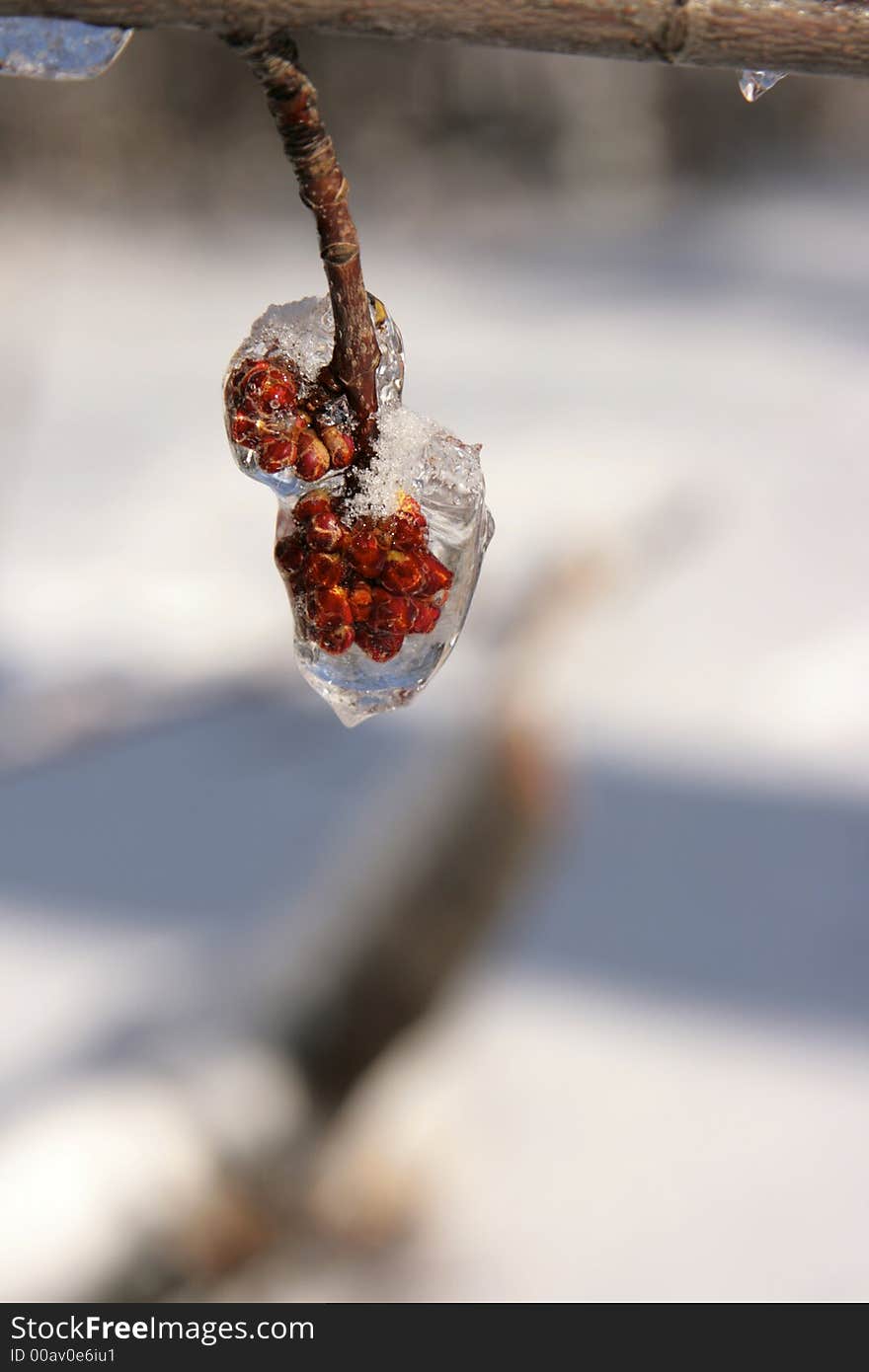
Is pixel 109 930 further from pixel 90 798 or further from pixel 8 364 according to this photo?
pixel 8 364

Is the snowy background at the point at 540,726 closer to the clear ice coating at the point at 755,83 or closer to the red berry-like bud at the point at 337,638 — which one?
the red berry-like bud at the point at 337,638

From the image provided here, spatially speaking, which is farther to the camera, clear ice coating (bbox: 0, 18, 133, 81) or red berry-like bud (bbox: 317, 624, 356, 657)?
red berry-like bud (bbox: 317, 624, 356, 657)

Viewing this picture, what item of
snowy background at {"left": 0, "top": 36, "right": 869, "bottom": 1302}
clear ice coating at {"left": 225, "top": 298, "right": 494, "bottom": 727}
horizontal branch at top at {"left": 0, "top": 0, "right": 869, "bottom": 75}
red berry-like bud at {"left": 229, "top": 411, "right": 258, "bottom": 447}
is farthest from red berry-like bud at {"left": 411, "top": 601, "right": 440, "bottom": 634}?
snowy background at {"left": 0, "top": 36, "right": 869, "bottom": 1302}

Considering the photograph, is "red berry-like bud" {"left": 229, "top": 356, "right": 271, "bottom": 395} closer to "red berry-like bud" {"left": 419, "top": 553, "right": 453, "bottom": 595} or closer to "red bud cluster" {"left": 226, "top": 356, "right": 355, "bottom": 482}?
"red bud cluster" {"left": 226, "top": 356, "right": 355, "bottom": 482}

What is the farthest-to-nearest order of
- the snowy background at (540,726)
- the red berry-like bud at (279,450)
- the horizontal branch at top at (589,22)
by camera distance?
the snowy background at (540,726) < the red berry-like bud at (279,450) < the horizontal branch at top at (589,22)

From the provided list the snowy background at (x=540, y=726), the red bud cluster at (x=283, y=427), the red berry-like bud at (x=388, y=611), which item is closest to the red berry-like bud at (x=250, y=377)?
the red bud cluster at (x=283, y=427)

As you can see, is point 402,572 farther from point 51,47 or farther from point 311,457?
point 51,47
